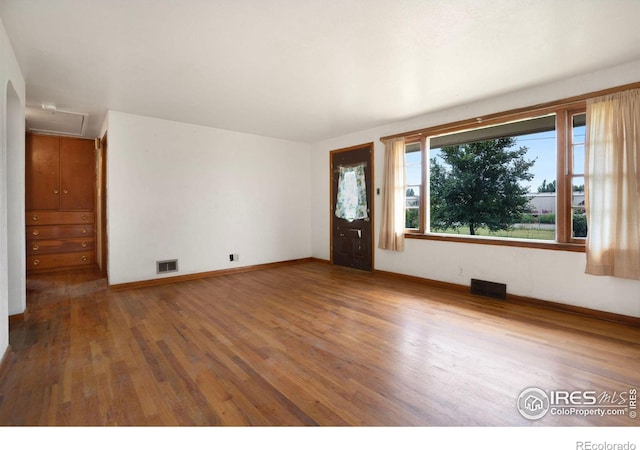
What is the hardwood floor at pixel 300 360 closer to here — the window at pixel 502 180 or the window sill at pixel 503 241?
the window sill at pixel 503 241

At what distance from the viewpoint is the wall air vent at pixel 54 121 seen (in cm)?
427

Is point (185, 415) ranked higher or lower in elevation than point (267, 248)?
lower

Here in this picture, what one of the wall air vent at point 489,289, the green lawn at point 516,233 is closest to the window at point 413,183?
the green lawn at point 516,233

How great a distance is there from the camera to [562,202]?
341 cm

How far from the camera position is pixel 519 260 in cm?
374

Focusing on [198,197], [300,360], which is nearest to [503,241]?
[300,360]

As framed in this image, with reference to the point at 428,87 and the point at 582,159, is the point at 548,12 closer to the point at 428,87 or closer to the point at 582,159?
the point at 428,87

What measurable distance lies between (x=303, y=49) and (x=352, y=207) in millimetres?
3472

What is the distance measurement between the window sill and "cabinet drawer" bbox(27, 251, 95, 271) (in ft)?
20.0

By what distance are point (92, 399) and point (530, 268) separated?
14.4 feet

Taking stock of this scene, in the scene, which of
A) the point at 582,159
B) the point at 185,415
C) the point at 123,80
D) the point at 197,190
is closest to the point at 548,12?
the point at 582,159

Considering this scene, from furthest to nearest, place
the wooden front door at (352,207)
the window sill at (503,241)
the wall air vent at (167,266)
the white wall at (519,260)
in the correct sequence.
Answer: the wooden front door at (352,207) → the wall air vent at (167,266) → the window sill at (503,241) → the white wall at (519,260)

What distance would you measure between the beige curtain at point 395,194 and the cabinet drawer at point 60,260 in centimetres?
580

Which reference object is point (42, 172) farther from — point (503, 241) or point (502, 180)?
point (502, 180)
